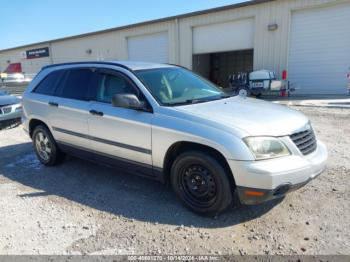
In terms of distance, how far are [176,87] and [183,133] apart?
1064mm

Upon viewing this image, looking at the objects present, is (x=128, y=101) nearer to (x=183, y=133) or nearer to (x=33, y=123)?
(x=183, y=133)

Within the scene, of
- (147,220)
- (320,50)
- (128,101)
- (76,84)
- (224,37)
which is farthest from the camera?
(224,37)

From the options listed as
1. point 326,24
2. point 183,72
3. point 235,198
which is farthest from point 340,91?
point 235,198

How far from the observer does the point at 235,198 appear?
134 inches

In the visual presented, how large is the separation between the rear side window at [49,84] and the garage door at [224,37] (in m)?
13.4

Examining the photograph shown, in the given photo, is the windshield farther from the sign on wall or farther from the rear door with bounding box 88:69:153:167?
the sign on wall

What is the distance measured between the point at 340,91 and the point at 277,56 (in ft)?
11.4

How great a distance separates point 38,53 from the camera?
101 ft

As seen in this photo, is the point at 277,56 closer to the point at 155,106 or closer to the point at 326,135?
the point at 326,135

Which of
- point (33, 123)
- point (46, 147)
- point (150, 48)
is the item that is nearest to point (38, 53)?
point (150, 48)

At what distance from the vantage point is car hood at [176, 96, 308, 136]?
313cm

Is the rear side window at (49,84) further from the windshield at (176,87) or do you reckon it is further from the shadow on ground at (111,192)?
the windshield at (176,87)

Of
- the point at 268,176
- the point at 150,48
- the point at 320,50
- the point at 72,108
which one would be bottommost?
the point at 268,176

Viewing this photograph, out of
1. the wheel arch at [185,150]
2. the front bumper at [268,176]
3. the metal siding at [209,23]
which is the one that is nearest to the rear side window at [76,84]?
the wheel arch at [185,150]
